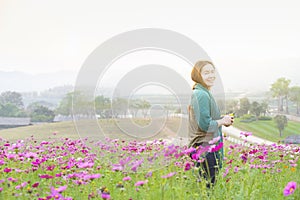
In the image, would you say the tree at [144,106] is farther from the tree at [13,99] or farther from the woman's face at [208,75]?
the tree at [13,99]

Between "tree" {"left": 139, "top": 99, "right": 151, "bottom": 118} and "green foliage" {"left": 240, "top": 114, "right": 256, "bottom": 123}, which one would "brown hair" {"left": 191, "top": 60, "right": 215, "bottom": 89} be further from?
"green foliage" {"left": 240, "top": 114, "right": 256, "bottom": 123}

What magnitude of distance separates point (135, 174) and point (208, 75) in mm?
837

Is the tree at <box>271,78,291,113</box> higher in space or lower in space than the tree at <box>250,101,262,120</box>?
higher

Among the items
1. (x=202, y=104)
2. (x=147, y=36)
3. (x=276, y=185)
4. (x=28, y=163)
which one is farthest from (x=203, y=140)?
(x=28, y=163)

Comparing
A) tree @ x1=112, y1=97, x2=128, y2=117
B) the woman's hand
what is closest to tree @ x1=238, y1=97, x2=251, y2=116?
tree @ x1=112, y1=97, x2=128, y2=117

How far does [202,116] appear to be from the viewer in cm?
255

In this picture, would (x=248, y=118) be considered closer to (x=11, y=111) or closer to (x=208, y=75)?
(x=11, y=111)

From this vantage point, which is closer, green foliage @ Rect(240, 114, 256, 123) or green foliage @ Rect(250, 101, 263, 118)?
green foliage @ Rect(240, 114, 256, 123)

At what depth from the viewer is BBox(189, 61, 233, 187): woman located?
2551mm

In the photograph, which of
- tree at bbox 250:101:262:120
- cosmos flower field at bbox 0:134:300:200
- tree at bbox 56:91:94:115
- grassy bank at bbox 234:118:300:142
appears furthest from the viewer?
tree at bbox 250:101:262:120

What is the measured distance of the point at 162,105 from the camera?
11.0 ft

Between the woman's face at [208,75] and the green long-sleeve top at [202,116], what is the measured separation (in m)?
0.05

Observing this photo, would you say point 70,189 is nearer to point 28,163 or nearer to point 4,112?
point 28,163

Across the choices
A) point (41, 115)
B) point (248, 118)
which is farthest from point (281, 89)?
point (41, 115)
